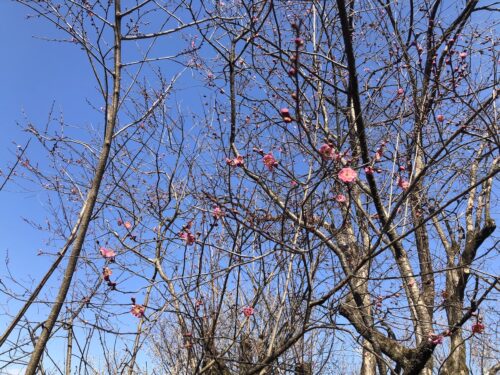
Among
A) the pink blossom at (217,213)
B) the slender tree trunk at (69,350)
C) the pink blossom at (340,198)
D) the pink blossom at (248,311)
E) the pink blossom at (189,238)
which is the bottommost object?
the slender tree trunk at (69,350)

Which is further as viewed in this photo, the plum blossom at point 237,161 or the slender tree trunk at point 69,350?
the slender tree trunk at point 69,350

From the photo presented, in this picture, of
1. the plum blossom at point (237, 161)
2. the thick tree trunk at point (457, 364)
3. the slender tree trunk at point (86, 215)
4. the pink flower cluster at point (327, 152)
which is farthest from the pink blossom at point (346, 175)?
the thick tree trunk at point (457, 364)

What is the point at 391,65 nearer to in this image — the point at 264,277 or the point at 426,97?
the point at 426,97

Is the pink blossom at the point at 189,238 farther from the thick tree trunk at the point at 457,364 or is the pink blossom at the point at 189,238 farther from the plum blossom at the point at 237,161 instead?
the thick tree trunk at the point at 457,364

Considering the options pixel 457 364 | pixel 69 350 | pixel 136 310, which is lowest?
pixel 69 350

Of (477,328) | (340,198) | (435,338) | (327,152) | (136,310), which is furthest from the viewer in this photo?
(435,338)

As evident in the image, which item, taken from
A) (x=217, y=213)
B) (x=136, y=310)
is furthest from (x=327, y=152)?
(x=136, y=310)

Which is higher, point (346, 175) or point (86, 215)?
point (346, 175)

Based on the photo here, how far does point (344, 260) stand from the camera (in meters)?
3.75

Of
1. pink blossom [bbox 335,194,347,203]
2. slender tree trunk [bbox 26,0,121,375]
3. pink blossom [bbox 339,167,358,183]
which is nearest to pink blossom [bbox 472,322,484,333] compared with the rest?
pink blossom [bbox 335,194,347,203]

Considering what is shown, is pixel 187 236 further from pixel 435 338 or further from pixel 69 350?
pixel 435 338

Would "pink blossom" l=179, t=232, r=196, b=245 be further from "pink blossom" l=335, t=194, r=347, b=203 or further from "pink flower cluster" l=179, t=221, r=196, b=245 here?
"pink blossom" l=335, t=194, r=347, b=203

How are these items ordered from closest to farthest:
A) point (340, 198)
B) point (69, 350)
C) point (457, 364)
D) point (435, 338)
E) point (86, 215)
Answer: point (86, 215) → point (340, 198) → point (69, 350) → point (435, 338) → point (457, 364)

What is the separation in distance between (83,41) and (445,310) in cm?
426
